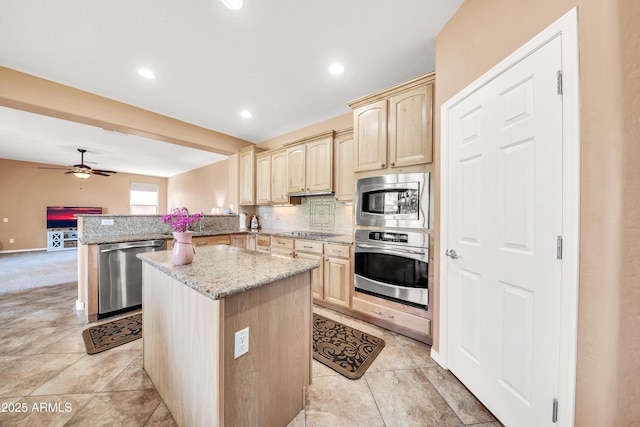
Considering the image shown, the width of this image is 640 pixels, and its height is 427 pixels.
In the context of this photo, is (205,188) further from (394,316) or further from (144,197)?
(394,316)

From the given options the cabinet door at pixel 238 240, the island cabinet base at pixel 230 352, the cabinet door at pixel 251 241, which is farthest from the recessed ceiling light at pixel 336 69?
the cabinet door at pixel 238 240

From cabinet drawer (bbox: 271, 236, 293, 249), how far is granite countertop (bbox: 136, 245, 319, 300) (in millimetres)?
1557

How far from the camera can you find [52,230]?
23.3ft

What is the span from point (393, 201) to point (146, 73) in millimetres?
2962

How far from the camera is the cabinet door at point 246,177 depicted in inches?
173

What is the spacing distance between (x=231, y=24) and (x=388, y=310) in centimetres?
292

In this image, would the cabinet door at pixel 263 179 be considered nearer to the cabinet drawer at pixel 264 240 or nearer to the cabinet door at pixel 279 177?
the cabinet door at pixel 279 177

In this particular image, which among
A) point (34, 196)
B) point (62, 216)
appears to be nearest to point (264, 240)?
point (62, 216)

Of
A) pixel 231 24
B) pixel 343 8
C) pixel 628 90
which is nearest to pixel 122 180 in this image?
pixel 231 24

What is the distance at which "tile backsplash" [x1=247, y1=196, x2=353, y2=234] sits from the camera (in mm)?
3439

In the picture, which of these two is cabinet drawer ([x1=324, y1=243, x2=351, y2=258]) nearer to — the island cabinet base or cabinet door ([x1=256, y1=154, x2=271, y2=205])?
the island cabinet base

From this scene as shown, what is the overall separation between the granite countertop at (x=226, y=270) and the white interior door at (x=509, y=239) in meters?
1.07

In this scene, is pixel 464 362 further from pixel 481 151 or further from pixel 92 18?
pixel 92 18

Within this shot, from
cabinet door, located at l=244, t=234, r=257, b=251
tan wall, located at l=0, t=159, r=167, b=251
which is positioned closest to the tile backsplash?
cabinet door, located at l=244, t=234, r=257, b=251
